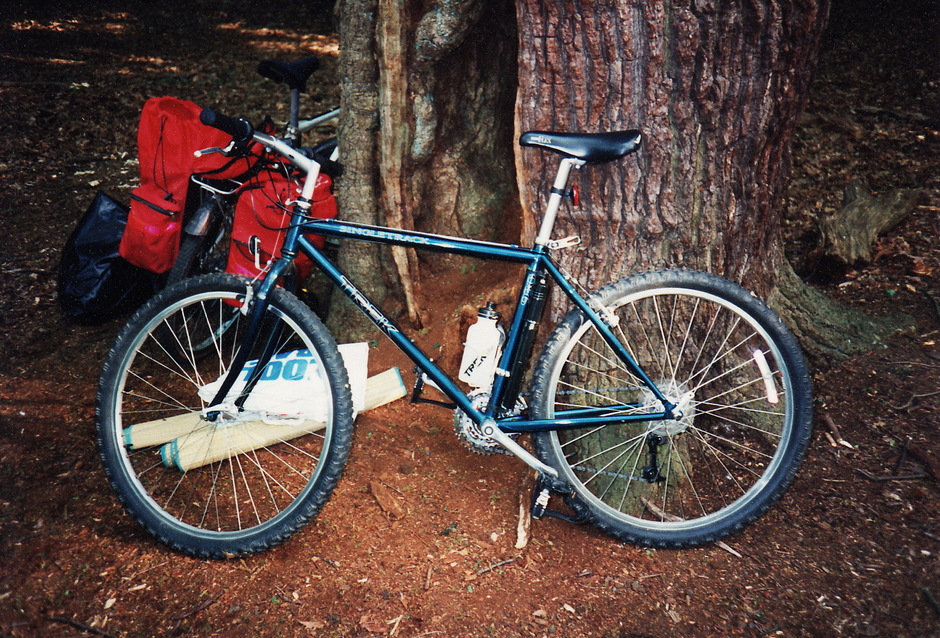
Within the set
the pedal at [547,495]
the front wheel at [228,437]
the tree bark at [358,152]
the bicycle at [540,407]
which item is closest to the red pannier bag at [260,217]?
the tree bark at [358,152]

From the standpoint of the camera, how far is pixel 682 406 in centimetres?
266

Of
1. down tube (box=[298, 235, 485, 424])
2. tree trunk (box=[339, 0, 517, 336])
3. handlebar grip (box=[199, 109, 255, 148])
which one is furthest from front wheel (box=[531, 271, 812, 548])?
handlebar grip (box=[199, 109, 255, 148])

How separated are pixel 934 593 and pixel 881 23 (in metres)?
5.90

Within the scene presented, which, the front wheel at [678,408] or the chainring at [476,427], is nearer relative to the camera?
the front wheel at [678,408]

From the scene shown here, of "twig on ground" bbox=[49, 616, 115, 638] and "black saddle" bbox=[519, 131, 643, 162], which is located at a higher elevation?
"black saddle" bbox=[519, 131, 643, 162]

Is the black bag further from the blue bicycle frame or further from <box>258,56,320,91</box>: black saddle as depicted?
the blue bicycle frame

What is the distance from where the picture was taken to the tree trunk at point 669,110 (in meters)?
2.59

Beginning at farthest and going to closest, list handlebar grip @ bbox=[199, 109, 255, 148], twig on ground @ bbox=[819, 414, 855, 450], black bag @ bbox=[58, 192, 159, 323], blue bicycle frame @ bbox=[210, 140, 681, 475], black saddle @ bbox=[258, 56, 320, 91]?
black bag @ bbox=[58, 192, 159, 323], black saddle @ bbox=[258, 56, 320, 91], twig on ground @ bbox=[819, 414, 855, 450], blue bicycle frame @ bbox=[210, 140, 681, 475], handlebar grip @ bbox=[199, 109, 255, 148]

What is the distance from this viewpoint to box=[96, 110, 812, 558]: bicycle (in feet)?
8.50

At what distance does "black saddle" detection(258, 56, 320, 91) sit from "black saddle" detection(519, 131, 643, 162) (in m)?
1.67

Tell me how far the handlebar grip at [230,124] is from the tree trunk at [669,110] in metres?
1.05

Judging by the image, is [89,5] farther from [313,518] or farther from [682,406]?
[682,406]

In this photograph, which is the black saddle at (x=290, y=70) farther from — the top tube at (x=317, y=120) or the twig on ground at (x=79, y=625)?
the twig on ground at (x=79, y=625)

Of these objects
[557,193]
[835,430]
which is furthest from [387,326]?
[835,430]
